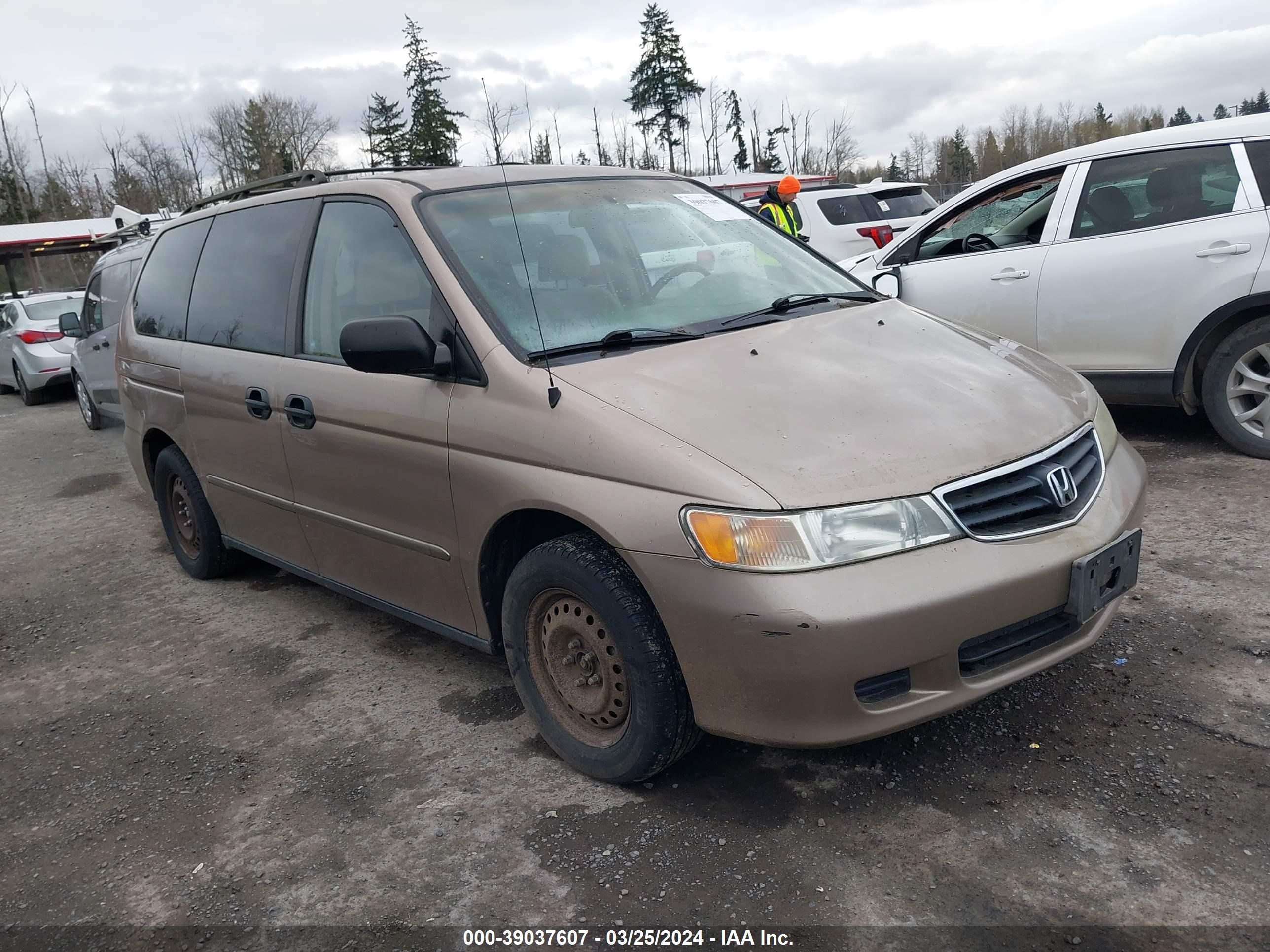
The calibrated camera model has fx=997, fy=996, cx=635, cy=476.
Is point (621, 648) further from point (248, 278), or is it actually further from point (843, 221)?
point (843, 221)

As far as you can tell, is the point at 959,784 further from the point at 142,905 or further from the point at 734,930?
the point at 142,905

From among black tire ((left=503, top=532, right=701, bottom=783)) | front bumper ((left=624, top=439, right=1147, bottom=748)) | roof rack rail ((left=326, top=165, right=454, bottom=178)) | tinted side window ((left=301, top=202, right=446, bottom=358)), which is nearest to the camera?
front bumper ((left=624, top=439, right=1147, bottom=748))

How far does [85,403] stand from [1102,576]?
10893 millimetres

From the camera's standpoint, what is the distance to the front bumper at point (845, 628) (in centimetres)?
234

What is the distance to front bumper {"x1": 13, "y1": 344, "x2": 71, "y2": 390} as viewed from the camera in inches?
520

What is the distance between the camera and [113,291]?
897 cm

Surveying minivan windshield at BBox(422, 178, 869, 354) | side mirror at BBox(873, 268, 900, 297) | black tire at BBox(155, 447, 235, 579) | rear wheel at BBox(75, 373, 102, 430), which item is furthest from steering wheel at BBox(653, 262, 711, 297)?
rear wheel at BBox(75, 373, 102, 430)

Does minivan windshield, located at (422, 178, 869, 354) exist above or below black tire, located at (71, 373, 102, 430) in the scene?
above

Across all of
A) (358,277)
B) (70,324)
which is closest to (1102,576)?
(358,277)

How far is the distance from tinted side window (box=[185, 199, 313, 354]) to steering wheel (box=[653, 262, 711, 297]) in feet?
4.82

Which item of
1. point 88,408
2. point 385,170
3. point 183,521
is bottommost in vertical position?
point 88,408

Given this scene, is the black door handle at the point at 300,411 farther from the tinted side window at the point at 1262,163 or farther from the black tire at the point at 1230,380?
the tinted side window at the point at 1262,163

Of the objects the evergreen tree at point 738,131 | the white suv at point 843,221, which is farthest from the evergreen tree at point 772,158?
the white suv at point 843,221

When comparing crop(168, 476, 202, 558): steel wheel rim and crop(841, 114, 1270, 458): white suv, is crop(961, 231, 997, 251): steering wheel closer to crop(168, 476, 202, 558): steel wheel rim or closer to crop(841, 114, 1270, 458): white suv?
crop(841, 114, 1270, 458): white suv
